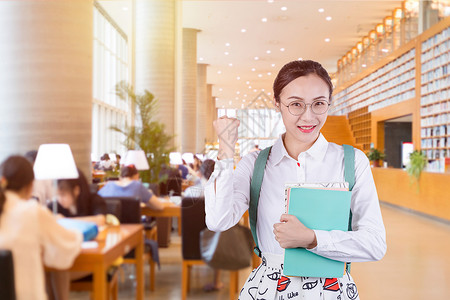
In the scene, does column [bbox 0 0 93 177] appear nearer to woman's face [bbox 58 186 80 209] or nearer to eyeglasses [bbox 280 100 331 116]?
woman's face [bbox 58 186 80 209]

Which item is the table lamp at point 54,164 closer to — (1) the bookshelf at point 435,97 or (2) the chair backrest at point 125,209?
(2) the chair backrest at point 125,209

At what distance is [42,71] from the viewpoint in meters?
2.94

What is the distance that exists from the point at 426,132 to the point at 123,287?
10570 mm

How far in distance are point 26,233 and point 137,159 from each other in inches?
158

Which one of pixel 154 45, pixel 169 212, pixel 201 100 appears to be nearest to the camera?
pixel 169 212

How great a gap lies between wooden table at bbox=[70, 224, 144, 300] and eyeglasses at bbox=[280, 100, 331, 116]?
1255 mm

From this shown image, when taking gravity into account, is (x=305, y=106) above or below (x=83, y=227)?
above

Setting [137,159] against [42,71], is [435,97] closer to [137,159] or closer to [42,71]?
[137,159]

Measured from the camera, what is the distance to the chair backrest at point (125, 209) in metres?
2.57

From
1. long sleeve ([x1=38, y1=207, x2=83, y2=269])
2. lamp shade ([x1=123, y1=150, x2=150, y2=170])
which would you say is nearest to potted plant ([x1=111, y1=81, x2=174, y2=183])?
lamp shade ([x1=123, y1=150, x2=150, y2=170])

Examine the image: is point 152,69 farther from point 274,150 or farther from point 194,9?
point 274,150

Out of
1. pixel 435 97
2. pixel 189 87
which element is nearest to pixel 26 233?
pixel 435 97

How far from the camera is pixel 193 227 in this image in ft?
10.7

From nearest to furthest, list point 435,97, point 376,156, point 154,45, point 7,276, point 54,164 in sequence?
point 7,276
point 54,164
point 154,45
point 435,97
point 376,156
